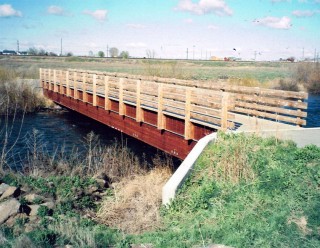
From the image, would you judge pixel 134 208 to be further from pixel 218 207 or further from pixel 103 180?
pixel 103 180

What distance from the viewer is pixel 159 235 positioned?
596 cm

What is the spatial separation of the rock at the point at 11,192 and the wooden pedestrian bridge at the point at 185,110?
5.11 meters

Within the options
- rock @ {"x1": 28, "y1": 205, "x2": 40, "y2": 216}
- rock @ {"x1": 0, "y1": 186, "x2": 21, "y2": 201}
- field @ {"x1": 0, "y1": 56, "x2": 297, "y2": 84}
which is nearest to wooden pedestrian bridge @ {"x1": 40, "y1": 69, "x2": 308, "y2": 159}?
rock @ {"x1": 28, "y1": 205, "x2": 40, "y2": 216}

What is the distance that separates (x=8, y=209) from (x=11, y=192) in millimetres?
846

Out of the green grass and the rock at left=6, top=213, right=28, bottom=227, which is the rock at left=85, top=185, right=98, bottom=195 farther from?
the green grass

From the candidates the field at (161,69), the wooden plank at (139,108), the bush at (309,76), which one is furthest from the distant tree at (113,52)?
the wooden plank at (139,108)

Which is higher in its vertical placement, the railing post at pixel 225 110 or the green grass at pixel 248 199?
the railing post at pixel 225 110

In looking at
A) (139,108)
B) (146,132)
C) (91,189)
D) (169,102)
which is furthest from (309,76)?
(91,189)

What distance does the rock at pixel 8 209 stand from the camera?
6588 mm

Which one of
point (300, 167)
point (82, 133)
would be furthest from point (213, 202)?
point (82, 133)

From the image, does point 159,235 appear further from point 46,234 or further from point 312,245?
point 312,245

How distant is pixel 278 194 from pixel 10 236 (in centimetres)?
445

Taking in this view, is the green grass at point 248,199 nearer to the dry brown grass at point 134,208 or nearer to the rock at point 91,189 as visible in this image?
the dry brown grass at point 134,208

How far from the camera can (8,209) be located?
673cm
